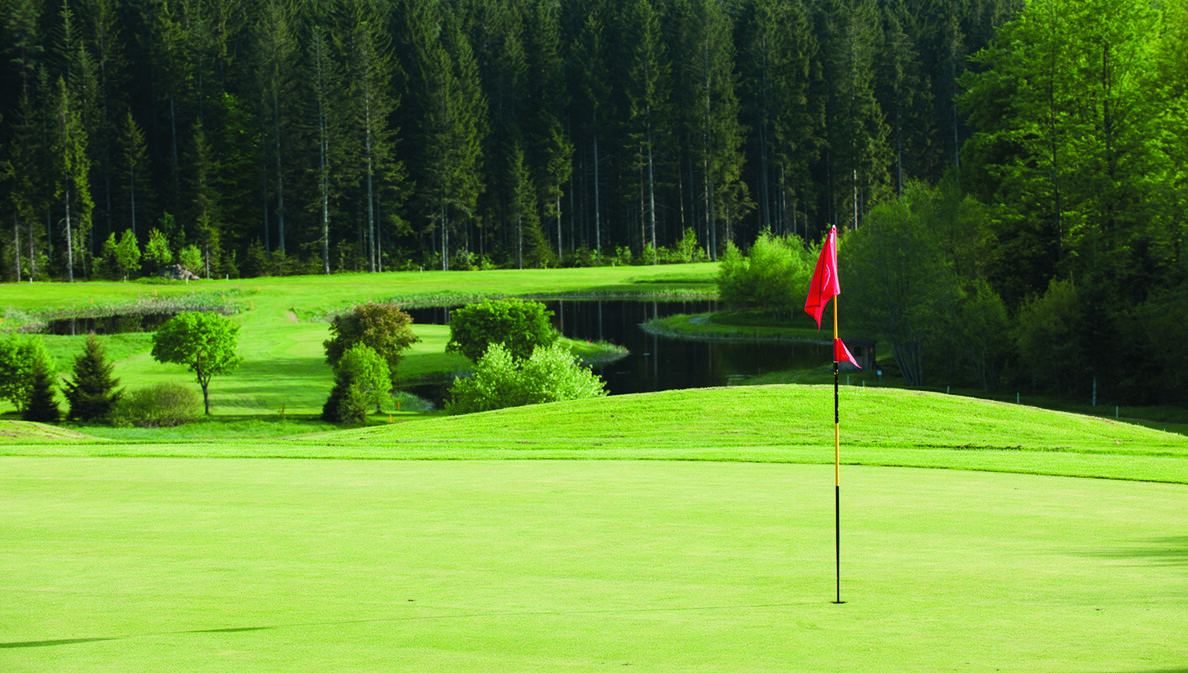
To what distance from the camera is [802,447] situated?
21156 mm

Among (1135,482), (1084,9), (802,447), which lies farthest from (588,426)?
(1084,9)

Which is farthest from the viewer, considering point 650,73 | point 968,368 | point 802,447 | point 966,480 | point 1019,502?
point 650,73

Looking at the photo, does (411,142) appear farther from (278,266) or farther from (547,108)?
(278,266)

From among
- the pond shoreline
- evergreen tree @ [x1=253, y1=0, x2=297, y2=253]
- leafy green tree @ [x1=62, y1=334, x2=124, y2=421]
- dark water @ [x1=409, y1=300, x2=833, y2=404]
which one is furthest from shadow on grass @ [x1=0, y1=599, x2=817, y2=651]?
evergreen tree @ [x1=253, y1=0, x2=297, y2=253]

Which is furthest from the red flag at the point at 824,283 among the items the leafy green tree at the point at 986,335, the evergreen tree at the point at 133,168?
the evergreen tree at the point at 133,168

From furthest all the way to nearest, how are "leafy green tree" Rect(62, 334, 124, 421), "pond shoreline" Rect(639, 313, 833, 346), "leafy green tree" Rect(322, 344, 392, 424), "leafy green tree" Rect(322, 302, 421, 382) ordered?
1. "pond shoreline" Rect(639, 313, 833, 346)
2. "leafy green tree" Rect(322, 302, 421, 382)
3. "leafy green tree" Rect(322, 344, 392, 424)
4. "leafy green tree" Rect(62, 334, 124, 421)

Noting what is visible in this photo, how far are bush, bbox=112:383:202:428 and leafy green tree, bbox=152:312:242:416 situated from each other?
1.59 metres

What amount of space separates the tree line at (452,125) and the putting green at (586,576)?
88260 millimetres

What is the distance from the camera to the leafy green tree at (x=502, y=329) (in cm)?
5088

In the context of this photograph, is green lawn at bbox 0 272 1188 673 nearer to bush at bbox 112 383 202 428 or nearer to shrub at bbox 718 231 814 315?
bush at bbox 112 383 202 428

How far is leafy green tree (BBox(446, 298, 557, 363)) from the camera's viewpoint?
5088 centimetres

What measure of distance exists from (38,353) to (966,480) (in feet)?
128

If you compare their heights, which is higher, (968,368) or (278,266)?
(278,266)

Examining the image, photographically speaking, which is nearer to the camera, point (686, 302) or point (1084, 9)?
point (1084, 9)
